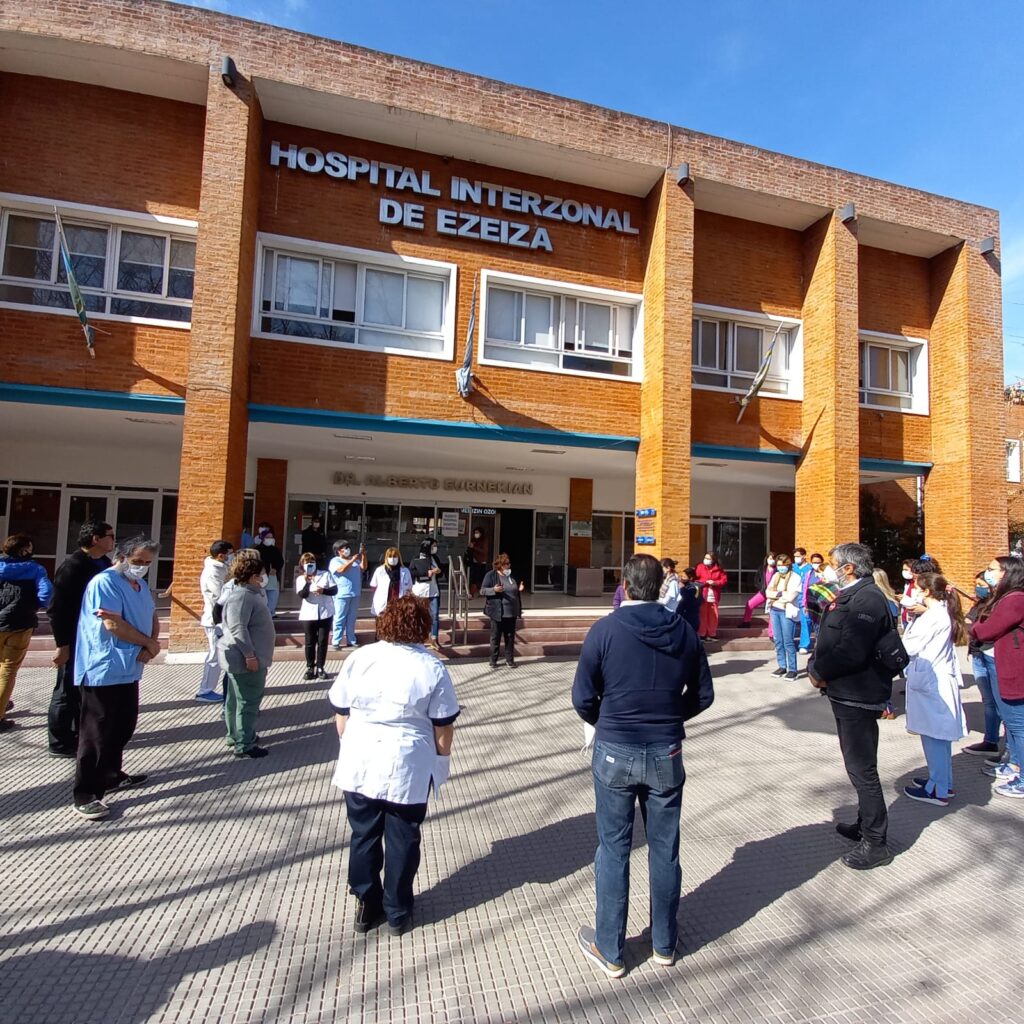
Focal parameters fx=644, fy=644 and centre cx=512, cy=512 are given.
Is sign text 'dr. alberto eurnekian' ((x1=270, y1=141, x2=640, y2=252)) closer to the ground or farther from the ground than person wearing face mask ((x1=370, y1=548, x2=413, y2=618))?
farther from the ground

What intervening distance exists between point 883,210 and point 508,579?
440 inches

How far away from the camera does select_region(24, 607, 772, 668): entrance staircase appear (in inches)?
356

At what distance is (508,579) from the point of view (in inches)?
339

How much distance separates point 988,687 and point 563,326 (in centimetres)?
853

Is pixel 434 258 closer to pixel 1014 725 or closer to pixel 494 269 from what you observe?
pixel 494 269

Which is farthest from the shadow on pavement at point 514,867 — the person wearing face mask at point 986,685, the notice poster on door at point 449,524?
the notice poster on door at point 449,524

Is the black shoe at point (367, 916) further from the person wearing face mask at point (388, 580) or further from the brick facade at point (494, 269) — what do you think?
the brick facade at point (494, 269)

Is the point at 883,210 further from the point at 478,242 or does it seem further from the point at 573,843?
the point at 573,843

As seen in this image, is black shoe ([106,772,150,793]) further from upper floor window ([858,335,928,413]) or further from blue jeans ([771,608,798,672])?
upper floor window ([858,335,928,413])

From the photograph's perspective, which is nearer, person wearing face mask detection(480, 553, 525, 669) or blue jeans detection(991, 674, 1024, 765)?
blue jeans detection(991, 674, 1024, 765)

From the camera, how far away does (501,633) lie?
29.9ft

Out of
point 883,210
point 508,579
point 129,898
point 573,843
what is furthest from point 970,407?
point 129,898

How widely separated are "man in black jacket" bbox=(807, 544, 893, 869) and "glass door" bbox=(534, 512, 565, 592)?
13.1 m

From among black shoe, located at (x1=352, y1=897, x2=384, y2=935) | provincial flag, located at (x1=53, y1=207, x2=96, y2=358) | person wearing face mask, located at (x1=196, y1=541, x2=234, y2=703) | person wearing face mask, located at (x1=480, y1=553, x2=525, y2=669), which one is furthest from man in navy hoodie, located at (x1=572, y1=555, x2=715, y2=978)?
provincial flag, located at (x1=53, y1=207, x2=96, y2=358)
